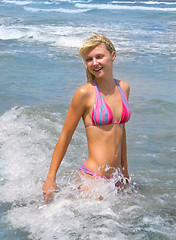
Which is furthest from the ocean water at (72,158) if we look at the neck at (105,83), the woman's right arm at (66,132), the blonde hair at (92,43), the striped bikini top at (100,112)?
the blonde hair at (92,43)

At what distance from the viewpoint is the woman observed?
320 cm

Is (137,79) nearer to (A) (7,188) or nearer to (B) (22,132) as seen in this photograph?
(B) (22,132)

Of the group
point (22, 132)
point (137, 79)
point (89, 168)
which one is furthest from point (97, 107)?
point (137, 79)

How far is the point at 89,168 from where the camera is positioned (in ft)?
11.0

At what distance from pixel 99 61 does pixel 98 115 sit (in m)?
0.44

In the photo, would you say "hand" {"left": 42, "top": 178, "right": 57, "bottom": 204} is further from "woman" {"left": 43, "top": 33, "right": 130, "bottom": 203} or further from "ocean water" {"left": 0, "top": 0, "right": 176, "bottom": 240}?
"ocean water" {"left": 0, "top": 0, "right": 176, "bottom": 240}

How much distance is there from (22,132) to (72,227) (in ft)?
9.88

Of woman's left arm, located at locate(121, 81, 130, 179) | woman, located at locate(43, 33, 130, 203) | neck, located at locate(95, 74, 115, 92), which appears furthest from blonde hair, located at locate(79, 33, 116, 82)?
woman's left arm, located at locate(121, 81, 130, 179)

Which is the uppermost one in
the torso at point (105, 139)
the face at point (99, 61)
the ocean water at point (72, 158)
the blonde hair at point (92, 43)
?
the blonde hair at point (92, 43)

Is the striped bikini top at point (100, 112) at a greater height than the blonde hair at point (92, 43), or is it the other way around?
the blonde hair at point (92, 43)

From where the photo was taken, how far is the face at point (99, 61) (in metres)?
3.23

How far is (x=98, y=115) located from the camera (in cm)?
322

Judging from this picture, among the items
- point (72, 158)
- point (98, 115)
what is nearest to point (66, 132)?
point (98, 115)

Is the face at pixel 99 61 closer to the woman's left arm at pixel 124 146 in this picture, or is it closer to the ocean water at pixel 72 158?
the woman's left arm at pixel 124 146
